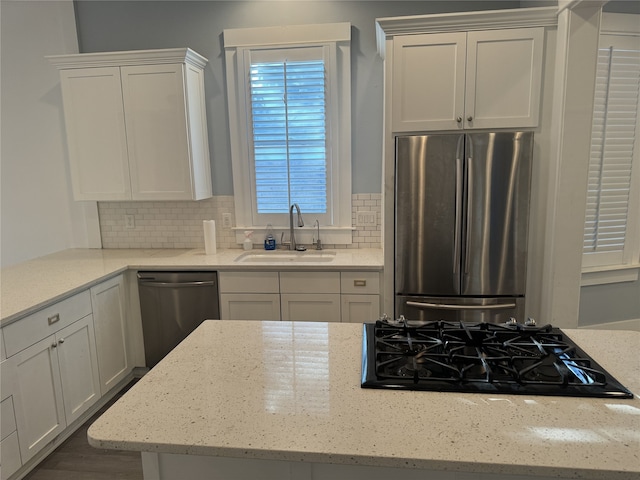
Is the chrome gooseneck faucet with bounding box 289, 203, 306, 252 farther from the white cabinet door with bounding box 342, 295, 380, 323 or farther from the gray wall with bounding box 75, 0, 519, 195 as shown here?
the white cabinet door with bounding box 342, 295, 380, 323

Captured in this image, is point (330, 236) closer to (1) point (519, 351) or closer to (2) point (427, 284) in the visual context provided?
(2) point (427, 284)

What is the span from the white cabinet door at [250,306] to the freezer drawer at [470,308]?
37.4 inches

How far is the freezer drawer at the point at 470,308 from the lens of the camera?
9.05ft

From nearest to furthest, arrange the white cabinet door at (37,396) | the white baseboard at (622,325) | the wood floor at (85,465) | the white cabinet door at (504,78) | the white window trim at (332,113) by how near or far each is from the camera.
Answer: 1. the white cabinet door at (37,396)
2. the wood floor at (85,465)
3. the white cabinet door at (504,78)
4. the white window trim at (332,113)
5. the white baseboard at (622,325)

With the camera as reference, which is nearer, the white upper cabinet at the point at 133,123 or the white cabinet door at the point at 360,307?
the white cabinet door at the point at 360,307

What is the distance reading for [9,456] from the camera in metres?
2.07

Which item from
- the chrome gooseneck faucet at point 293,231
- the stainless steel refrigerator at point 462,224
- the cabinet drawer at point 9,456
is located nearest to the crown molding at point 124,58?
the chrome gooseneck faucet at point 293,231

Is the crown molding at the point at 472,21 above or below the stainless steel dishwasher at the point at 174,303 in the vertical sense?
above

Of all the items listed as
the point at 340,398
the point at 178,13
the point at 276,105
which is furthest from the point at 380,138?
the point at 340,398

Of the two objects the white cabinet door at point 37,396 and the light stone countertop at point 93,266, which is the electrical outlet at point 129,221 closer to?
the light stone countertop at point 93,266

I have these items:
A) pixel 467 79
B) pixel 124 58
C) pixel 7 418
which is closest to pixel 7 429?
pixel 7 418

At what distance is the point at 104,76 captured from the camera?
3121mm

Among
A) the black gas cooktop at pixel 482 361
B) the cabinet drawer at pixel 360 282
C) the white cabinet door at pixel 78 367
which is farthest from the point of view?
the cabinet drawer at pixel 360 282

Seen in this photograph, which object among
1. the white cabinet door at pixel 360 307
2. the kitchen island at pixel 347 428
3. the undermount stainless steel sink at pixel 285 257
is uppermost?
the undermount stainless steel sink at pixel 285 257
